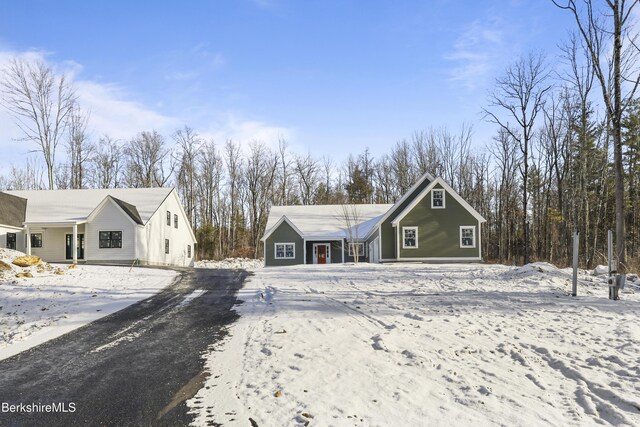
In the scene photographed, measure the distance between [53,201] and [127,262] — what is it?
8.83 metres

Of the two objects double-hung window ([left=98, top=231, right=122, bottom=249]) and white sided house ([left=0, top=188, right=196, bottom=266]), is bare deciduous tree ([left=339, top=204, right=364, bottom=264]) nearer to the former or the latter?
white sided house ([left=0, top=188, right=196, bottom=266])

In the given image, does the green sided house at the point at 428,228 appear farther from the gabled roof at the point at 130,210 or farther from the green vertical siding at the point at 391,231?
the gabled roof at the point at 130,210

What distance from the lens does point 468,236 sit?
88.8ft

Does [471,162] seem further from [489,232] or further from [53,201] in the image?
[53,201]

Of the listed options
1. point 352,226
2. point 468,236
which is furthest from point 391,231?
point 352,226

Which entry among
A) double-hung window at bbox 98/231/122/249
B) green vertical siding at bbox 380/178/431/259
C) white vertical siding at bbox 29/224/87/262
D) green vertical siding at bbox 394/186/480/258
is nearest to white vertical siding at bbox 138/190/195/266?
double-hung window at bbox 98/231/122/249

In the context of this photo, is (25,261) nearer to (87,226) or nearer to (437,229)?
(87,226)

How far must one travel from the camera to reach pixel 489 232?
141ft

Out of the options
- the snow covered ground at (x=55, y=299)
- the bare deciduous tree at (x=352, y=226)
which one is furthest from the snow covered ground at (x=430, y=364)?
the bare deciduous tree at (x=352, y=226)

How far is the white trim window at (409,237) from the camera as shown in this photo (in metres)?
26.7

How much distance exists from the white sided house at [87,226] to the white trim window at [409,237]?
1687 cm

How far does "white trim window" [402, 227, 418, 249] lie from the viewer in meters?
26.7

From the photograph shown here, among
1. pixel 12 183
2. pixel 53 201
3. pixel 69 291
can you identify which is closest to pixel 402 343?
pixel 69 291

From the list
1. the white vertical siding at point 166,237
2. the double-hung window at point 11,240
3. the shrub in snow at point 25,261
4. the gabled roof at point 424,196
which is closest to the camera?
the shrub in snow at point 25,261
